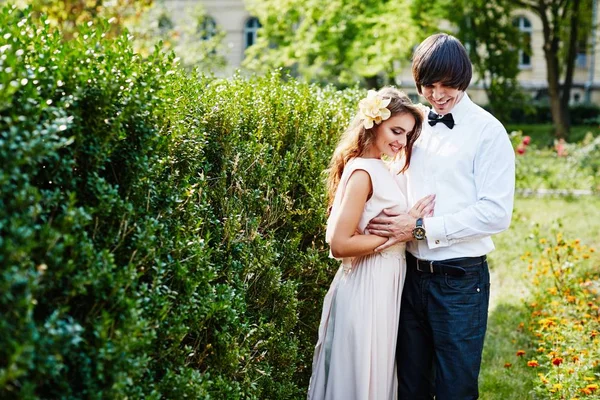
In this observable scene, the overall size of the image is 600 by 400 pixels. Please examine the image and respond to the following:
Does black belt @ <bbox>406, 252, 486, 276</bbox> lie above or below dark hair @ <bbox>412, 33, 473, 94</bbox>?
below

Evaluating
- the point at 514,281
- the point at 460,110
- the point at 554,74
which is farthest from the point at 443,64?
the point at 554,74

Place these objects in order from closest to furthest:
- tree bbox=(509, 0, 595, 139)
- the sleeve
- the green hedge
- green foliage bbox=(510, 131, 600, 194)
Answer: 1. the green hedge
2. the sleeve
3. green foliage bbox=(510, 131, 600, 194)
4. tree bbox=(509, 0, 595, 139)

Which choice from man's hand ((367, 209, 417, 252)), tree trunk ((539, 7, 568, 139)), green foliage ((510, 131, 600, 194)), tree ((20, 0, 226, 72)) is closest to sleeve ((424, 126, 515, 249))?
man's hand ((367, 209, 417, 252))

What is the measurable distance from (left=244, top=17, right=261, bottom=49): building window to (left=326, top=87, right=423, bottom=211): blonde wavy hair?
35035 millimetres

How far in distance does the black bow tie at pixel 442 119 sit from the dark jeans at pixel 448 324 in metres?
0.69

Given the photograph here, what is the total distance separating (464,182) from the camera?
11.6 feet

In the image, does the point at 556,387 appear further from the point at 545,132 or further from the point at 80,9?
the point at 545,132

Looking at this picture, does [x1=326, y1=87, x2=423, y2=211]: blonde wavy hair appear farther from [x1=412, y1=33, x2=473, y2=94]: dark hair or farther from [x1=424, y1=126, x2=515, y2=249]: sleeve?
[x1=424, y1=126, x2=515, y2=249]: sleeve

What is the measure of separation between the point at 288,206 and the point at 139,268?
1487 mm

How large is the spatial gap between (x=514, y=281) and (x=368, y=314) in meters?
5.06

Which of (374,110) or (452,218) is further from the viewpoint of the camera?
(374,110)

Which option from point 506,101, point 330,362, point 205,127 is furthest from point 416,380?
point 506,101

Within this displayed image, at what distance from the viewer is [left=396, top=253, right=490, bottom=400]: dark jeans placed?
11.8 feet

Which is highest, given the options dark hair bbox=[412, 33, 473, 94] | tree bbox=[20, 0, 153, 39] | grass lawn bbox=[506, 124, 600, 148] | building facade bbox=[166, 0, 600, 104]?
tree bbox=[20, 0, 153, 39]
